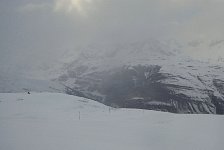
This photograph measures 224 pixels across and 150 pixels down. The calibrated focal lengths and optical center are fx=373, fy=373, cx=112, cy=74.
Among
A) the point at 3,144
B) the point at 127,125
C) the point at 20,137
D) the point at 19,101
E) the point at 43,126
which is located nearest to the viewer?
the point at 3,144

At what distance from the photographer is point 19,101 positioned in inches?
1580

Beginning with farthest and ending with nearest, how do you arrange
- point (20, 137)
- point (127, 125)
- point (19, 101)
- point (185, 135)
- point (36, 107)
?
point (19, 101) → point (36, 107) → point (127, 125) → point (185, 135) → point (20, 137)

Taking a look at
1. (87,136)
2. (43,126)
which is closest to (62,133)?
(87,136)

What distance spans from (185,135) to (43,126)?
297 inches

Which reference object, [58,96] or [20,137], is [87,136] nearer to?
[20,137]

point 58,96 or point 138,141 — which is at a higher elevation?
point 58,96

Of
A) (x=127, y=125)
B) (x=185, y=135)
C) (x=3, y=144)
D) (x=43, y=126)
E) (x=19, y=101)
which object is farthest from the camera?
(x=19, y=101)

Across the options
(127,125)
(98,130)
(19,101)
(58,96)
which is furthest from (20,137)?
(58,96)

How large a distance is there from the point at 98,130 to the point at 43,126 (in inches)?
118

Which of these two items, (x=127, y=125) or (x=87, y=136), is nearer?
(x=87, y=136)

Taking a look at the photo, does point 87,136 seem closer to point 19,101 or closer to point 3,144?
point 3,144

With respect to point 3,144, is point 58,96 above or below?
above

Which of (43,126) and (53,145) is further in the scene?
(43,126)

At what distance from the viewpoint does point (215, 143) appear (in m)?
17.0
